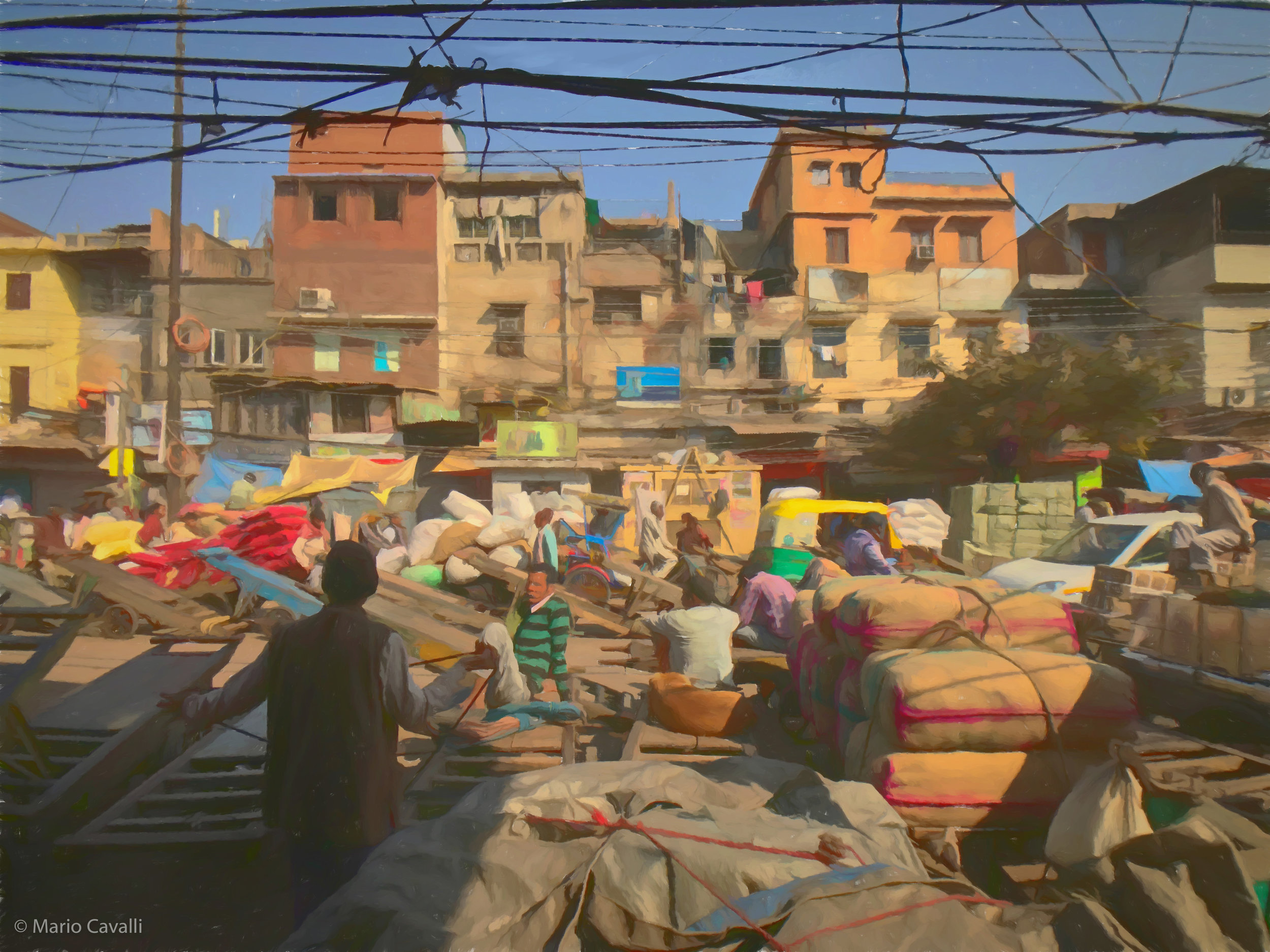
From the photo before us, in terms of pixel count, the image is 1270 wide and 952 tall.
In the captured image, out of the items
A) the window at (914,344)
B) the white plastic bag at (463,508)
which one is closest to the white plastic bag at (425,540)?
the white plastic bag at (463,508)

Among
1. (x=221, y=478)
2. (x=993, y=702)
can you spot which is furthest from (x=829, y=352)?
(x=993, y=702)

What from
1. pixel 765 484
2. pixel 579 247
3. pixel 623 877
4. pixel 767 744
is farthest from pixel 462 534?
pixel 579 247

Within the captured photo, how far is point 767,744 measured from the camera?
4.59m

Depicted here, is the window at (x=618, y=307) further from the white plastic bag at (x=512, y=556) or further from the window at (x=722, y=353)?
the white plastic bag at (x=512, y=556)

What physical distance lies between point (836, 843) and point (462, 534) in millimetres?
8861

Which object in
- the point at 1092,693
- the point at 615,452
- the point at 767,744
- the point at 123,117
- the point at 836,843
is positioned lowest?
the point at 767,744

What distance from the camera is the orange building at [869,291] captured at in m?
22.1

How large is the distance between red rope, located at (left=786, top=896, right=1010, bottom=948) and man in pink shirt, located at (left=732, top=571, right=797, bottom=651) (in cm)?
388

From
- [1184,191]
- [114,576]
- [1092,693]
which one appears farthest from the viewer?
[1184,191]

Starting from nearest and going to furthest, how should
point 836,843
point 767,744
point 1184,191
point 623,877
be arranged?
point 623,877 < point 836,843 < point 767,744 < point 1184,191

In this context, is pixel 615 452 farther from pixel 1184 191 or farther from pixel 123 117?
pixel 123 117

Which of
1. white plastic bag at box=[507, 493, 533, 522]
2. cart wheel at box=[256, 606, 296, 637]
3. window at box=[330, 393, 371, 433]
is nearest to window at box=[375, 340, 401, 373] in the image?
window at box=[330, 393, 371, 433]

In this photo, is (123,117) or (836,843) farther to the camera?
(123,117)

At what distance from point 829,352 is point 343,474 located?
16.1 metres
